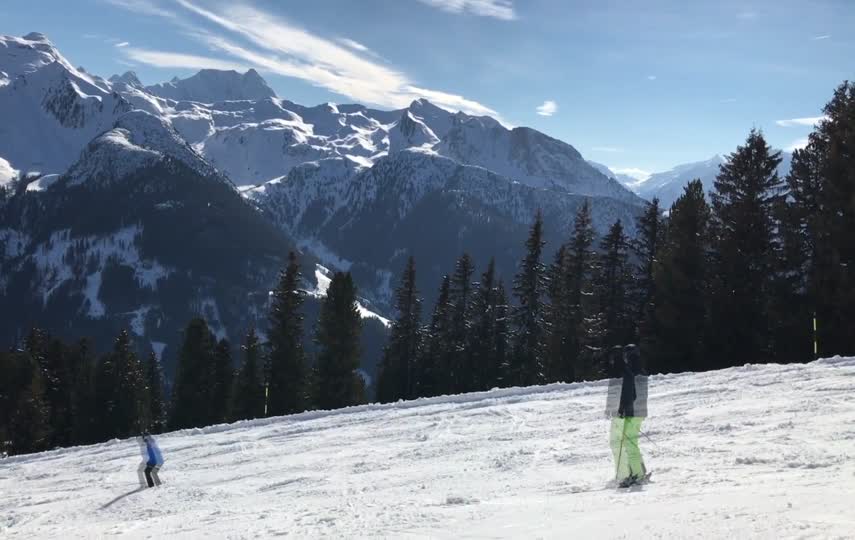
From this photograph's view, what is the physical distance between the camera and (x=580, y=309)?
38.4 metres

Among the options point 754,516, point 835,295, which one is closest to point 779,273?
point 835,295

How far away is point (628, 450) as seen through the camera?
33.6 ft

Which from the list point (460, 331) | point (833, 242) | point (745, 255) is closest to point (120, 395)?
point (460, 331)

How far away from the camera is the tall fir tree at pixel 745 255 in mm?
28000

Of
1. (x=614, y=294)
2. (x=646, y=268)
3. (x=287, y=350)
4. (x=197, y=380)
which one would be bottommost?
(x=197, y=380)

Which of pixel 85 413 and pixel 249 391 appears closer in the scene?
pixel 249 391

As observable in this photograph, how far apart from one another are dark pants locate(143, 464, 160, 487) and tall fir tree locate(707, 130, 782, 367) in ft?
76.0

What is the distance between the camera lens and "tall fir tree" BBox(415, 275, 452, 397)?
46656 mm

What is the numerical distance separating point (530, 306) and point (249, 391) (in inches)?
788

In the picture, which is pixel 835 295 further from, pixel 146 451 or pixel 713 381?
pixel 146 451

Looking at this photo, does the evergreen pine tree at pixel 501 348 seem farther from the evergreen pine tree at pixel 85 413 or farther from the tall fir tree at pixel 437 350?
the evergreen pine tree at pixel 85 413

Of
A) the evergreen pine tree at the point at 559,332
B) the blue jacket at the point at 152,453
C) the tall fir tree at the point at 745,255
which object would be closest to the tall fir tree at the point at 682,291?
the tall fir tree at the point at 745,255

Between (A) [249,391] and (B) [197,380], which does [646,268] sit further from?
(B) [197,380]

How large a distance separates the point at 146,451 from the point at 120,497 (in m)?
1.52
